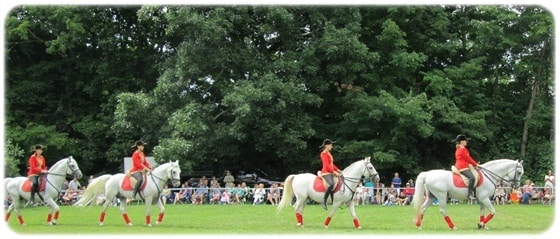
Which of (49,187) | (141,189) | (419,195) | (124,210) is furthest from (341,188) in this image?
(49,187)

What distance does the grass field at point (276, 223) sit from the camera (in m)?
15.5

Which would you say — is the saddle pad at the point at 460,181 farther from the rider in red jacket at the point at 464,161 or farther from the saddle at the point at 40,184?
the saddle at the point at 40,184

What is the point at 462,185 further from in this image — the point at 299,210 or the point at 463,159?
the point at 299,210

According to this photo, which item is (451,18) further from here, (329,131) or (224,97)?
(224,97)

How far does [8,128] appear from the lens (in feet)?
106

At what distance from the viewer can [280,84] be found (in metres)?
29.5

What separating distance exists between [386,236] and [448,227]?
266 centimetres

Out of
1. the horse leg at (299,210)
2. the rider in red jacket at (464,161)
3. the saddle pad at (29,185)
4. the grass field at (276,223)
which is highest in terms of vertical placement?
the rider in red jacket at (464,161)

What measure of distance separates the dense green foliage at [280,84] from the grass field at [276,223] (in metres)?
7.62

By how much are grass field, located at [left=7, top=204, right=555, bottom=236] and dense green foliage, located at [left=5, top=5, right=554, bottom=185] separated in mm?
7620

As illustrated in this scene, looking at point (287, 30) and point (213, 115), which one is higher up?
point (287, 30)

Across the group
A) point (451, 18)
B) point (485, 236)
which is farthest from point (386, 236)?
point (451, 18)

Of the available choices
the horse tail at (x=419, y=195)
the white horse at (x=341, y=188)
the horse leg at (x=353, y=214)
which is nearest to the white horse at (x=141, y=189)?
the white horse at (x=341, y=188)

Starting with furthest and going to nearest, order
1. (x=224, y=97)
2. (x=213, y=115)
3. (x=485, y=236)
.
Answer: (x=213, y=115)
(x=224, y=97)
(x=485, y=236)
